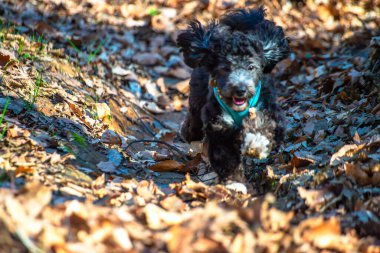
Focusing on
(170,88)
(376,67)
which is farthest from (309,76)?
(170,88)

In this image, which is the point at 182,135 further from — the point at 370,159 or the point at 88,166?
the point at 370,159

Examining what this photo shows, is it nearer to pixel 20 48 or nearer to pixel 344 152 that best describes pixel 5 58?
pixel 20 48

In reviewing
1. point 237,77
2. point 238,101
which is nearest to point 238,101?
point 238,101

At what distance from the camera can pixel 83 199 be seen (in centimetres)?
346

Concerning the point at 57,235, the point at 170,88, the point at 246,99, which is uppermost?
the point at 246,99

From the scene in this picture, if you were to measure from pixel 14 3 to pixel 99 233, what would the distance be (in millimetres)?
7719

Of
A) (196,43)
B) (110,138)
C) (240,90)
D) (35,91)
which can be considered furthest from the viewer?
(110,138)

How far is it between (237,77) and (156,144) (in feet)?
6.26

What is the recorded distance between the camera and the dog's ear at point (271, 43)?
476 cm

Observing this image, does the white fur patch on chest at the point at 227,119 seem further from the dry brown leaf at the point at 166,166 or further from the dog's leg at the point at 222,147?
the dry brown leaf at the point at 166,166

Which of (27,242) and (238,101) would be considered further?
(238,101)

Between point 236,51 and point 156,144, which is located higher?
point 236,51

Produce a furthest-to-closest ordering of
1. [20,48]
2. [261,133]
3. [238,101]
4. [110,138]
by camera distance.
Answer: [20,48] < [110,138] < [261,133] < [238,101]

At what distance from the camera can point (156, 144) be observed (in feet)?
19.4
